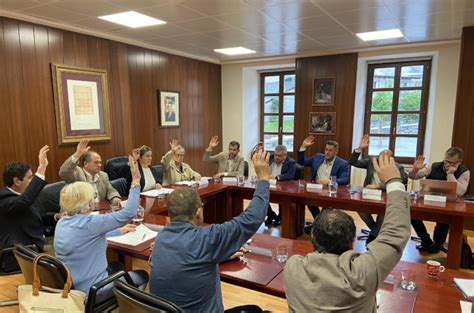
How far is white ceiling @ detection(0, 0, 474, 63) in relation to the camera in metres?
3.13

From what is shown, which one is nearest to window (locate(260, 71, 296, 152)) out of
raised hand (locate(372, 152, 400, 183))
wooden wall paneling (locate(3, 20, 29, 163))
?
wooden wall paneling (locate(3, 20, 29, 163))

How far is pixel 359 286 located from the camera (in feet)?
3.20

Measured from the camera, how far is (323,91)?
574 cm

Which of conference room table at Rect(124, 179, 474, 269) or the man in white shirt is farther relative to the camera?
the man in white shirt

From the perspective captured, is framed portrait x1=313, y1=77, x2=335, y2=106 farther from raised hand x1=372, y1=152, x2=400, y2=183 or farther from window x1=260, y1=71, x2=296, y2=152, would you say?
raised hand x1=372, y1=152, x2=400, y2=183

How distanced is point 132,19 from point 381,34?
3245 millimetres

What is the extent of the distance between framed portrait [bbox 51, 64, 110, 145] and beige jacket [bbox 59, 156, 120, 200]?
1.17 meters

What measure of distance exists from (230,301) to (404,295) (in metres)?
1.51

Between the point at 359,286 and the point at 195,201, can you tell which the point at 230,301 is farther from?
A: the point at 359,286

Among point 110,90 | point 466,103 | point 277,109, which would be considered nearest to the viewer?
point 466,103

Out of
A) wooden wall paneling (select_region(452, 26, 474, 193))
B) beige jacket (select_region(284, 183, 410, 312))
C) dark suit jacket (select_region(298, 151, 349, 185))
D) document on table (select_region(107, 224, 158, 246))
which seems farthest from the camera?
wooden wall paneling (select_region(452, 26, 474, 193))

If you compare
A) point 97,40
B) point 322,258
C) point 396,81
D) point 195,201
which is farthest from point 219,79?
point 322,258

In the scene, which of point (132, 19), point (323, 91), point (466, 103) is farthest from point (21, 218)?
point (466, 103)

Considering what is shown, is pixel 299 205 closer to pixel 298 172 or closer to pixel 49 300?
pixel 298 172
